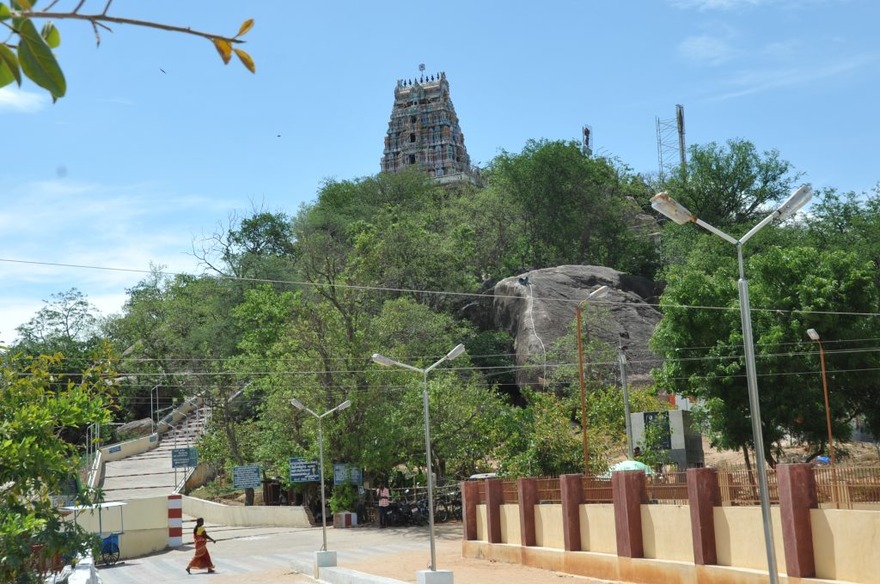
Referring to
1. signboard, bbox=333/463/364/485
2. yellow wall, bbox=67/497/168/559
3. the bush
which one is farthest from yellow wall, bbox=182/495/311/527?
yellow wall, bbox=67/497/168/559

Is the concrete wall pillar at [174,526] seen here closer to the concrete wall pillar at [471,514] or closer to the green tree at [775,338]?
the concrete wall pillar at [471,514]

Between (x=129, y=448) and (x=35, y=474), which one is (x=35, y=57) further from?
(x=129, y=448)

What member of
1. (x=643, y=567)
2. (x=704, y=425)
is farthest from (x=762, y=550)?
(x=704, y=425)

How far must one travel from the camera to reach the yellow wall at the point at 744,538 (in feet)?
55.7

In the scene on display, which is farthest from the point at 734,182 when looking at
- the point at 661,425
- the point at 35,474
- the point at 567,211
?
the point at 35,474

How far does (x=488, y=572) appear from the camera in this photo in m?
24.6

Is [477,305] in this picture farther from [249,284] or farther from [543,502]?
[543,502]

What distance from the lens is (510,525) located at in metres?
27.1

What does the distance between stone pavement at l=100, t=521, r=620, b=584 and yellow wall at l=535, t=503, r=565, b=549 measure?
31.8 inches

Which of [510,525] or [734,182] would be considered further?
[734,182]

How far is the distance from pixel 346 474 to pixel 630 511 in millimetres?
20473

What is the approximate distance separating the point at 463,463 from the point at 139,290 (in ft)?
130

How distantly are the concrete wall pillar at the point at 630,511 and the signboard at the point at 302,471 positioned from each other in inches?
796

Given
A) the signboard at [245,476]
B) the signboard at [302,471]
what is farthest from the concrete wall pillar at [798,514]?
the signboard at [245,476]
